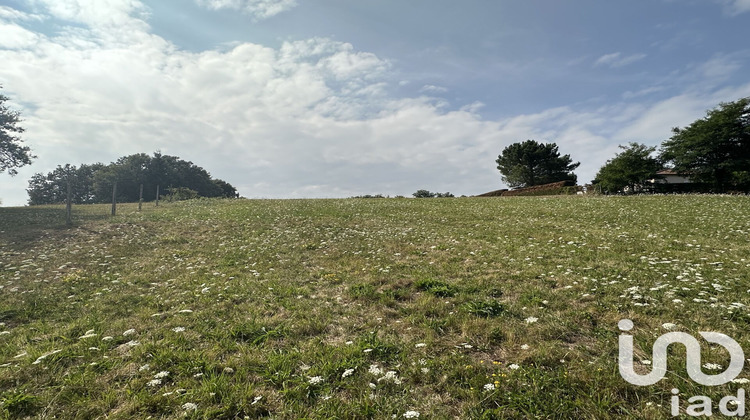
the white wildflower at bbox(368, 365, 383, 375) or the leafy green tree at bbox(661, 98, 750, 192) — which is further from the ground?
the leafy green tree at bbox(661, 98, 750, 192)

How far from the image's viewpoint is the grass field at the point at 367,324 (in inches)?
173

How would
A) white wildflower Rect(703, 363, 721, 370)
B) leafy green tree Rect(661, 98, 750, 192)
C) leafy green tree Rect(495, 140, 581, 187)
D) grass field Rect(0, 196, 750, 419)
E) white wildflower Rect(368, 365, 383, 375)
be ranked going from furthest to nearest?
leafy green tree Rect(495, 140, 581, 187), leafy green tree Rect(661, 98, 750, 192), white wildflower Rect(368, 365, 383, 375), white wildflower Rect(703, 363, 721, 370), grass field Rect(0, 196, 750, 419)

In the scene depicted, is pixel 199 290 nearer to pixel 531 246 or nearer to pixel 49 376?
pixel 49 376

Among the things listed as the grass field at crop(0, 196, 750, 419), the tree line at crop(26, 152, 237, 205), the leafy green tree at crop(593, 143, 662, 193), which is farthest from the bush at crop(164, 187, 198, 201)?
the leafy green tree at crop(593, 143, 662, 193)

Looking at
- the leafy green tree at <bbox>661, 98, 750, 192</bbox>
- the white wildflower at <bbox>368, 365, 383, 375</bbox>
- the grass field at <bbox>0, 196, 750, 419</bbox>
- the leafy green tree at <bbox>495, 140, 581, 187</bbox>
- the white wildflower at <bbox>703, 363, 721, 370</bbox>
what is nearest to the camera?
the grass field at <bbox>0, 196, 750, 419</bbox>

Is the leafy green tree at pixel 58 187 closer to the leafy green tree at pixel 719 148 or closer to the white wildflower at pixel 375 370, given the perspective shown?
the white wildflower at pixel 375 370

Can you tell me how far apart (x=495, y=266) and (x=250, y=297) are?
741 centimetres

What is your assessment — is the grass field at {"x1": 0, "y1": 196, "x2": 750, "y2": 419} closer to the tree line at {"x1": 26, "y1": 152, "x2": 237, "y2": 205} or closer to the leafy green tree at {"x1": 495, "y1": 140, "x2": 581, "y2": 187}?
the leafy green tree at {"x1": 495, "y1": 140, "x2": 581, "y2": 187}

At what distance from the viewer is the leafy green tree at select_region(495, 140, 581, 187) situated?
7663 cm

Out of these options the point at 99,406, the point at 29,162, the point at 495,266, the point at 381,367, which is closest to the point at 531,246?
the point at 495,266

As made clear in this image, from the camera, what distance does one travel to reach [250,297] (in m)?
8.62

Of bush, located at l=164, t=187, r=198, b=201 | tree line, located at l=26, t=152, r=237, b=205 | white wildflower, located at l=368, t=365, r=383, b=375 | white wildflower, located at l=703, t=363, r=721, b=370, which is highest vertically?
tree line, located at l=26, t=152, r=237, b=205

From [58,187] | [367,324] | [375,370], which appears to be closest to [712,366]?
[375,370]

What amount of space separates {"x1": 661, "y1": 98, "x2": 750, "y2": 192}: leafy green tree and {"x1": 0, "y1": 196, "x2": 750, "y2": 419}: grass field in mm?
47003
